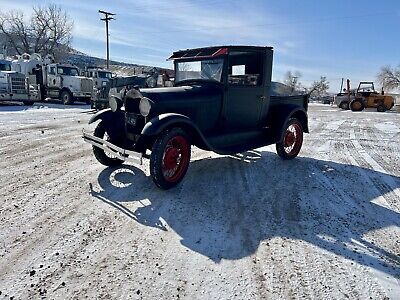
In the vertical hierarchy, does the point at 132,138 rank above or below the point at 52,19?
below

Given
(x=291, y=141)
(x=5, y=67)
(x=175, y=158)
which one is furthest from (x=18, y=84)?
(x=291, y=141)

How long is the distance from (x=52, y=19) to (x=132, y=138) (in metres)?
52.6

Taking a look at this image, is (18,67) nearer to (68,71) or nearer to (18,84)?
(68,71)

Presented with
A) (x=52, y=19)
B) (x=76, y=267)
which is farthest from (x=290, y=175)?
(x=52, y=19)

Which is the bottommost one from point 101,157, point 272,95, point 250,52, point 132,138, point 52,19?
point 101,157

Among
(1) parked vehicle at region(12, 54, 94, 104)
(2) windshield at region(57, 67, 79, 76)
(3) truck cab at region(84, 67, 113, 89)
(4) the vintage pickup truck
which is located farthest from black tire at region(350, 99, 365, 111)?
(2) windshield at region(57, 67, 79, 76)

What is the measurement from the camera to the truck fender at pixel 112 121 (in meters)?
5.22

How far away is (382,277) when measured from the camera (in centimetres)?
264

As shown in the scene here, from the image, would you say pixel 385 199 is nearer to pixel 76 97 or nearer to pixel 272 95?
pixel 272 95

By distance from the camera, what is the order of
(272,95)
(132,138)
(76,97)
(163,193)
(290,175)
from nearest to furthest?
1. (163,193)
2. (132,138)
3. (290,175)
4. (272,95)
5. (76,97)

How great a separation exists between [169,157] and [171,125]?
1.58 feet

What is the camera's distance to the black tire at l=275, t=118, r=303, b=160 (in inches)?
250

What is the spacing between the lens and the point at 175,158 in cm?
457

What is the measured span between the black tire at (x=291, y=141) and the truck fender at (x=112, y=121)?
10.6ft
